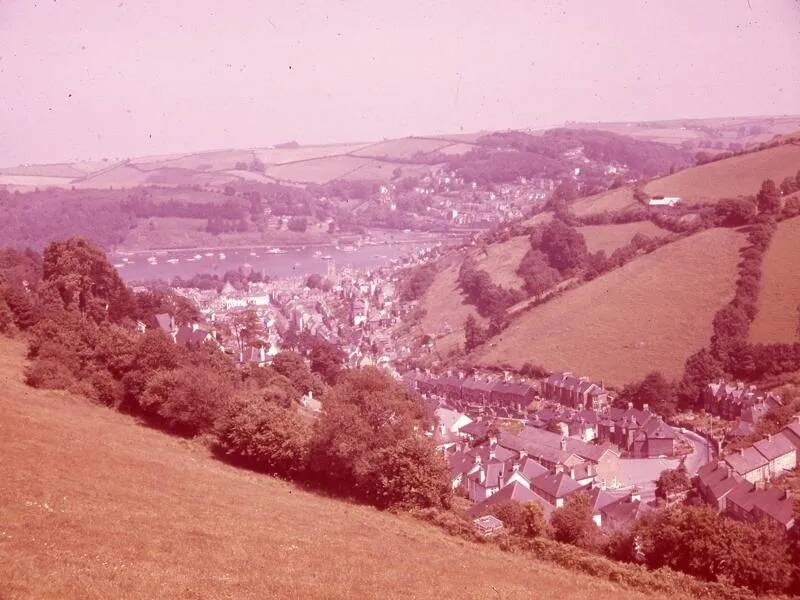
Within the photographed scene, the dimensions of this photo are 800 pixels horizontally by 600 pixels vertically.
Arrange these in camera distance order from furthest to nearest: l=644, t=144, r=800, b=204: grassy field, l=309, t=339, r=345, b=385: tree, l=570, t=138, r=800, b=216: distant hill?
l=570, t=138, r=800, b=216: distant hill < l=644, t=144, r=800, b=204: grassy field < l=309, t=339, r=345, b=385: tree

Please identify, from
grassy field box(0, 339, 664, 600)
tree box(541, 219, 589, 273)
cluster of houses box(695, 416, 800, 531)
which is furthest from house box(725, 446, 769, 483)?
tree box(541, 219, 589, 273)

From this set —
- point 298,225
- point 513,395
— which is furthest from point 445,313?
point 298,225

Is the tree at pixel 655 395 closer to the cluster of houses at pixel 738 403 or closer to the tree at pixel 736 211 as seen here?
the cluster of houses at pixel 738 403

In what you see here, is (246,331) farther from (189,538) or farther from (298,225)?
(298,225)

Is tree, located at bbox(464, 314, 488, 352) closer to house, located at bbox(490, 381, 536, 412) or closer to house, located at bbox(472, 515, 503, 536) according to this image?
house, located at bbox(490, 381, 536, 412)


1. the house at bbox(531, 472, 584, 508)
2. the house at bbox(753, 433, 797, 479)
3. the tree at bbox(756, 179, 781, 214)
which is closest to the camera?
the house at bbox(531, 472, 584, 508)

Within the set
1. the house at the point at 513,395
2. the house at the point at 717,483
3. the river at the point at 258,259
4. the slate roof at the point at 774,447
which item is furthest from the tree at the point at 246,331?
the river at the point at 258,259

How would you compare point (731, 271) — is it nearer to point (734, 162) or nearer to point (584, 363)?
point (584, 363)
